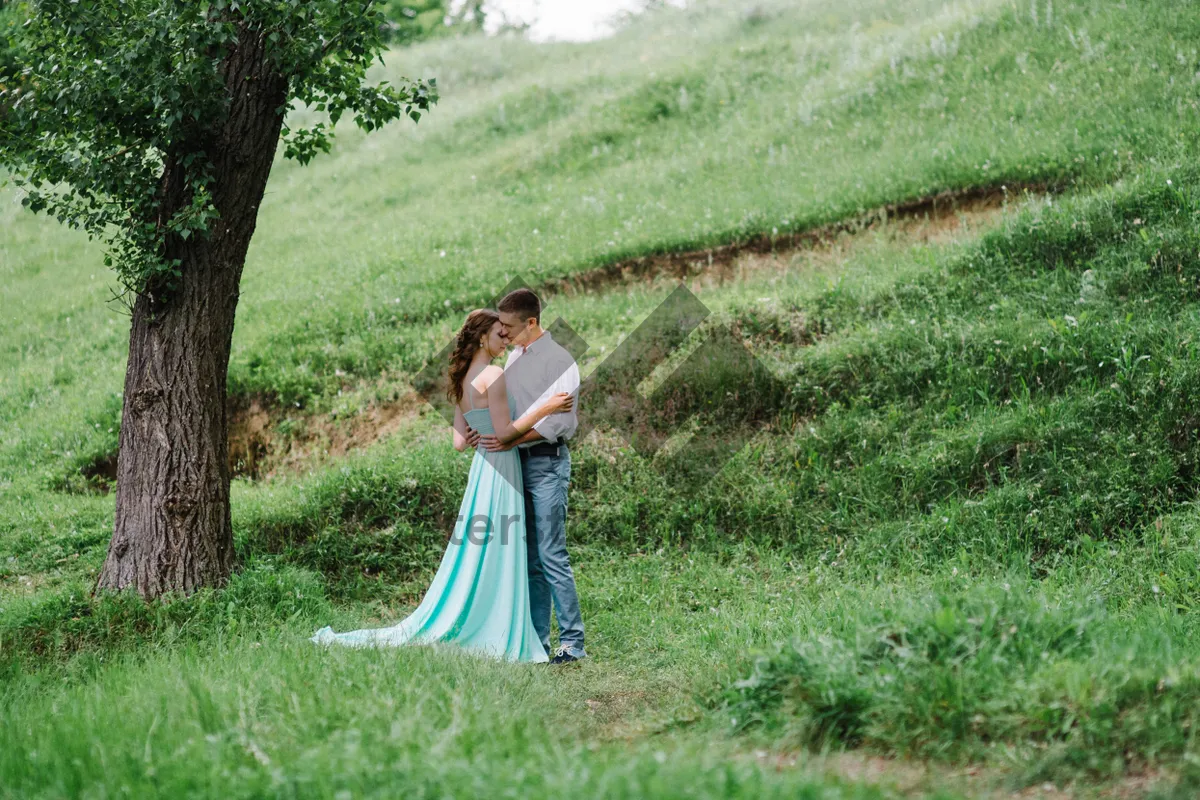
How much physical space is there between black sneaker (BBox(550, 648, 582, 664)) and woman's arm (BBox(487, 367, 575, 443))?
4.72 feet

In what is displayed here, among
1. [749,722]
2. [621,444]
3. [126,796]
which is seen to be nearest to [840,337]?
[621,444]

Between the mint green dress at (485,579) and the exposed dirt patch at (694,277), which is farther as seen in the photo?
the exposed dirt patch at (694,277)

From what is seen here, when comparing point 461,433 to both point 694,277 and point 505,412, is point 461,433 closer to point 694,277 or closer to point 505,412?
point 505,412

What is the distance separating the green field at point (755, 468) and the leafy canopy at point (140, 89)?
2799 millimetres

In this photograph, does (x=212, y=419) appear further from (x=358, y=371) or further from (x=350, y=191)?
(x=350, y=191)

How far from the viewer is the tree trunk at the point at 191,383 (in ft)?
22.9

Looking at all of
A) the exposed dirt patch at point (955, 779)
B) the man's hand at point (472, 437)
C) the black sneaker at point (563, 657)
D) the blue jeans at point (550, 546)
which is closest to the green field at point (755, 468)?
the exposed dirt patch at point (955, 779)

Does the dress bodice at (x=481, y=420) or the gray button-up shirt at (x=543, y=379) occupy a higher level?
the gray button-up shirt at (x=543, y=379)

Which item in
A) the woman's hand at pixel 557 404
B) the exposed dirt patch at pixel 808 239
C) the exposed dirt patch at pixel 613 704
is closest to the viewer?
the exposed dirt patch at pixel 613 704

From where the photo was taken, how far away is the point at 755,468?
8.85 m

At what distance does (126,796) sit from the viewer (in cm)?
377

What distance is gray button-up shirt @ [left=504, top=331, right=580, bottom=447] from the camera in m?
6.45

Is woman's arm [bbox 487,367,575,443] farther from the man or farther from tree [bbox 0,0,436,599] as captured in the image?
tree [bbox 0,0,436,599]

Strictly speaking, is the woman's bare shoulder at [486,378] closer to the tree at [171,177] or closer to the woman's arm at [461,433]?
the woman's arm at [461,433]
